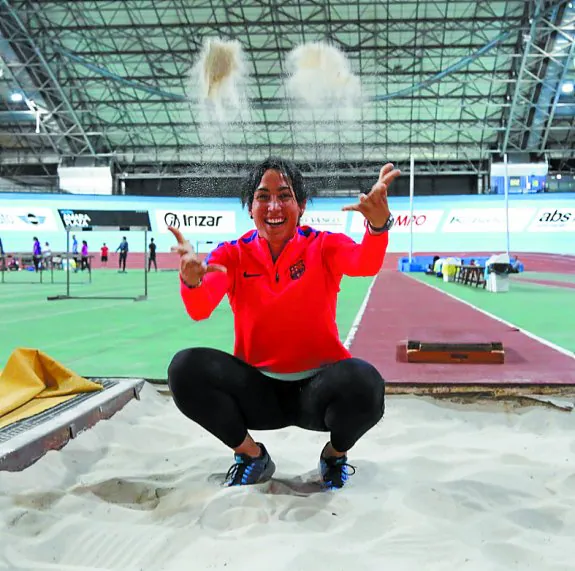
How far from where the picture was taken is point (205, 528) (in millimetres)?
1743

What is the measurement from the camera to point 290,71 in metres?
27.8

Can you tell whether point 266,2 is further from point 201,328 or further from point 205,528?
point 205,528

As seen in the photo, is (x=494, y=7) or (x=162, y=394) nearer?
(x=162, y=394)

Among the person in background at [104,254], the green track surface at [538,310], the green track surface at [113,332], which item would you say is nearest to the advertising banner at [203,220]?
the person in background at [104,254]

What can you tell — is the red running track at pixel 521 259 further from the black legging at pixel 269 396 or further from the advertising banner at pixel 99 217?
the black legging at pixel 269 396

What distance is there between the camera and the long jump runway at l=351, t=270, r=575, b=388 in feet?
11.5

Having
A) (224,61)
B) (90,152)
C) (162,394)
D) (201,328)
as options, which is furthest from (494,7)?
(162,394)

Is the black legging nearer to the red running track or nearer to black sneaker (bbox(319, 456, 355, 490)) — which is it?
black sneaker (bbox(319, 456, 355, 490))

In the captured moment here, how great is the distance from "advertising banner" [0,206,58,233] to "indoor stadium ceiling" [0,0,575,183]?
6.43 meters

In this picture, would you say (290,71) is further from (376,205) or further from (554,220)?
(376,205)

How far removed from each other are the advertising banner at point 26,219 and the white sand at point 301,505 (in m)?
26.0

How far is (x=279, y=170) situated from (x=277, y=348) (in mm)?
622

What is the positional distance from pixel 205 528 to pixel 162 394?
5.70 ft

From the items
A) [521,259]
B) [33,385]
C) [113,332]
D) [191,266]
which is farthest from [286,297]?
[521,259]
